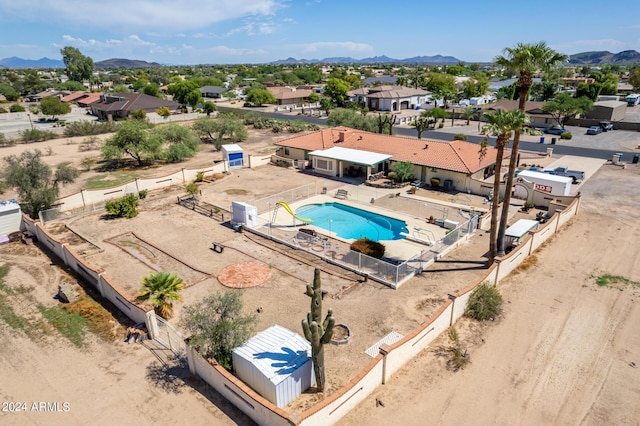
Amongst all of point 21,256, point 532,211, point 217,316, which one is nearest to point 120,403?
point 217,316

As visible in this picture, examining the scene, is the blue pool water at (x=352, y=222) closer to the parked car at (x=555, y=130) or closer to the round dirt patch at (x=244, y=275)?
the round dirt patch at (x=244, y=275)

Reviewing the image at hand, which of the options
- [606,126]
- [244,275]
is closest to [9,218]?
[244,275]

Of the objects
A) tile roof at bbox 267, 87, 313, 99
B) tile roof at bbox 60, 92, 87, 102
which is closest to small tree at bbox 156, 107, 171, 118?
tile roof at bbox 267, 87, 313, 99

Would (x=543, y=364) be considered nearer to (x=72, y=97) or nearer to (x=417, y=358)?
(x=417, y=358)

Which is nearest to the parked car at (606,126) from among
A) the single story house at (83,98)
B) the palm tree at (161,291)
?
the palm tree at (161,291)

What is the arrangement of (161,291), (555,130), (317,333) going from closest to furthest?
(317,333)
(161,291)
(555,130)

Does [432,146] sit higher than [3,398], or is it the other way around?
[432,146]

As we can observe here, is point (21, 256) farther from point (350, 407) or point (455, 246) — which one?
point (455, 246)
